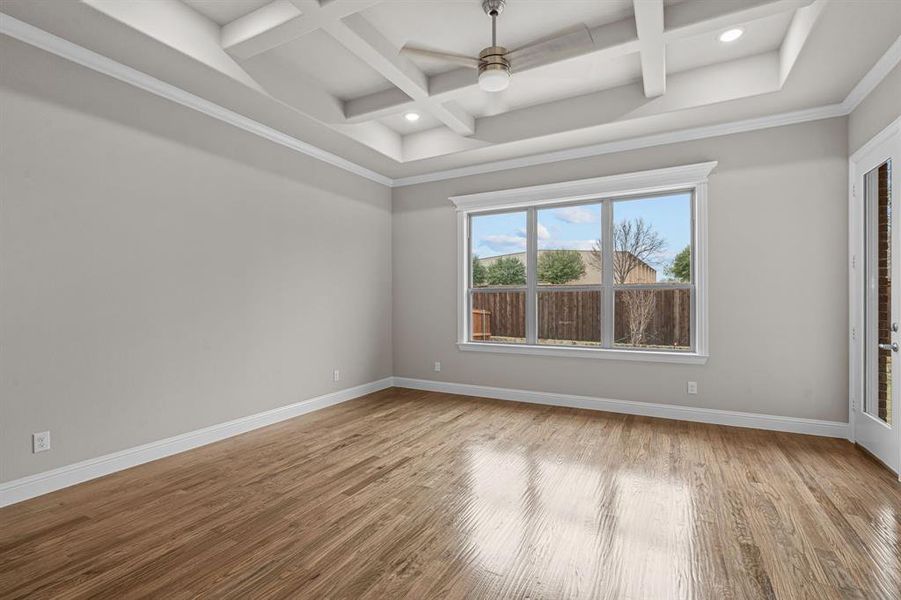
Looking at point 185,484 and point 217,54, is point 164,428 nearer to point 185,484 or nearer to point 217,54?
point 185,484

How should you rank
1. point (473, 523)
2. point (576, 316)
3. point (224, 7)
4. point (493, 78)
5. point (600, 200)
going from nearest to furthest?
1. point (473, 523)
2. point (493, 78)
3. point (224, 7)
4. point (600, 200)
5. point (576, 316)

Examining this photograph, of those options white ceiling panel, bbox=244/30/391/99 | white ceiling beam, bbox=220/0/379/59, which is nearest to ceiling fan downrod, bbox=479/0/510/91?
white ceiling beam, bbox=220/0/379/59

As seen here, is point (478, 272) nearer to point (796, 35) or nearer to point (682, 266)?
point (682, 266)

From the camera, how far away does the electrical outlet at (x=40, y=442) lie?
2.69 m

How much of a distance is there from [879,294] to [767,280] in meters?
0.80

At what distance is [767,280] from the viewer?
400 cm

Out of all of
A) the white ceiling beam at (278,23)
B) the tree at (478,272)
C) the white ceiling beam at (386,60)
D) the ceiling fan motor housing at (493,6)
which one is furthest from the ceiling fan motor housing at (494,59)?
the tree at (478,272)

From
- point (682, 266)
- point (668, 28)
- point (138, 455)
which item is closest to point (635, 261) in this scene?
point (682, 266)

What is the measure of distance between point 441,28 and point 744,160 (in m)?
3.06

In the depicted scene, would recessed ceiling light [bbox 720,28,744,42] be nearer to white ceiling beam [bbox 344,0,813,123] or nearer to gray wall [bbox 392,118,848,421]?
white ceiling beam [bbox 344,0,813,123]

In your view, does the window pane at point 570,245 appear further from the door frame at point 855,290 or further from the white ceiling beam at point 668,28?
the door frame at point 855,290

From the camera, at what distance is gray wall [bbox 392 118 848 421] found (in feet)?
12.4

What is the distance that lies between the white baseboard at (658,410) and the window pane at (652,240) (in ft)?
4.30

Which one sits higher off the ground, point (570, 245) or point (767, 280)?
point (570, 245)
